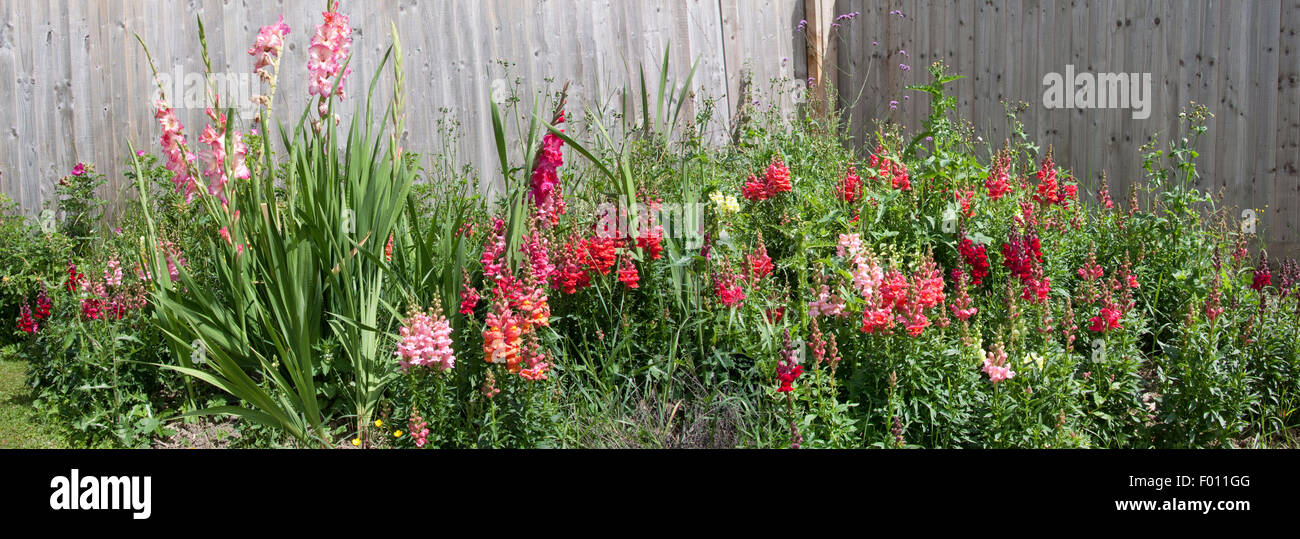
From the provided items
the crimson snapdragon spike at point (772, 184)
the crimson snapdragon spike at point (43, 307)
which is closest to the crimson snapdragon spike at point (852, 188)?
the crimson snapdragon spike at point (772, 184)

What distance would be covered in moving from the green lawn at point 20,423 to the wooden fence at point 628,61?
134cm

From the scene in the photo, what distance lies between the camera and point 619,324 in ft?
9.50

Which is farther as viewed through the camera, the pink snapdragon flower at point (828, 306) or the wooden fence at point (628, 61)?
the wooden fence at point (628, 61)

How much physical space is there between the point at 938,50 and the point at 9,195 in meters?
5.03

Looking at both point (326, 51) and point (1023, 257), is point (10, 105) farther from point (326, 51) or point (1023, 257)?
point (1023, 257)

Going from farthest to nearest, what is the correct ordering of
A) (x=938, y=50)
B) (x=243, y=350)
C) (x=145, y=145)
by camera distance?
(x=938, y=50)
(x=145, y=145)
(x=243, y=350)

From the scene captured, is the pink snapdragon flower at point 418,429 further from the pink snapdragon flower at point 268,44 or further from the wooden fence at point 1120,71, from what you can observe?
the wooden fence at point 1120,71

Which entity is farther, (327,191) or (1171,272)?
(1171,272)

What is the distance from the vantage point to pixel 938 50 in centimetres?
592

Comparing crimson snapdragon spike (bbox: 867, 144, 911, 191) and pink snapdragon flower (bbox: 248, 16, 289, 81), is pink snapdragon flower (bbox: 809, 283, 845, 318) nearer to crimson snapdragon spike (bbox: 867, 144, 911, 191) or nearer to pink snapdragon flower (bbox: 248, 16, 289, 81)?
crimson snapdragon spike (bbox: 867, 144, 911, 191)

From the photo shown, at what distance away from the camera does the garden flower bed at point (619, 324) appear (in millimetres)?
2480

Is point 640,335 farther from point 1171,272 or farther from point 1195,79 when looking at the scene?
point 1195,79
